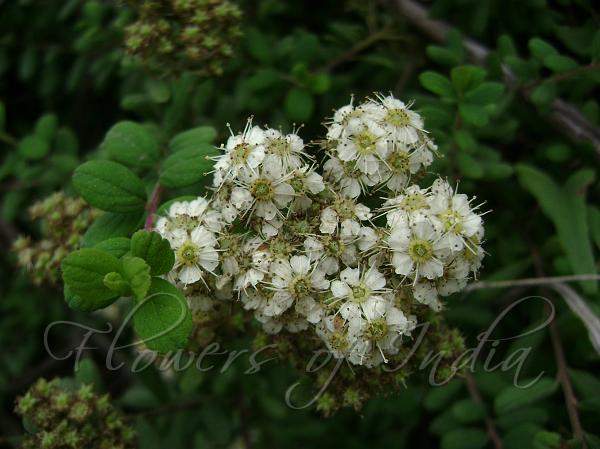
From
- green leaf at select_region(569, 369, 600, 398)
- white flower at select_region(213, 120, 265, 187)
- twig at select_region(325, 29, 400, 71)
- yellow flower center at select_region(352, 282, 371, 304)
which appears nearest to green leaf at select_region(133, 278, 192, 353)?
white flower at select_region(213, 120, 265, 187)

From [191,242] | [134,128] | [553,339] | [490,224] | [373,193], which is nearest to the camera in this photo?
[191,242]

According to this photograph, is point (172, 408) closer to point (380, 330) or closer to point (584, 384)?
point (380, 330)

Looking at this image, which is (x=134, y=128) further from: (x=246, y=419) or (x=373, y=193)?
(x=246, y=419)

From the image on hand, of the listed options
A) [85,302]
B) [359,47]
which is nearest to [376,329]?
[85,302]

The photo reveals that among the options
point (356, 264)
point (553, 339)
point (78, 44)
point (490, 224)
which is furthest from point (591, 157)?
point (78, 44)

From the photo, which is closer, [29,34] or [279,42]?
[279,42]

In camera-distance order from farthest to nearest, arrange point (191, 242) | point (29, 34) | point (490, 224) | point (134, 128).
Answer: point (29, 34), point (490, 224), point (134, 128), point (191, 242)

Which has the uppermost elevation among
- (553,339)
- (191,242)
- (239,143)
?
(239,143)
